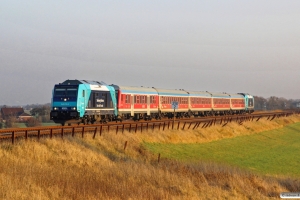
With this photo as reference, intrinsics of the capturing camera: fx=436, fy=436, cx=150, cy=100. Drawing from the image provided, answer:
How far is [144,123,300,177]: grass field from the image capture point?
31023mm

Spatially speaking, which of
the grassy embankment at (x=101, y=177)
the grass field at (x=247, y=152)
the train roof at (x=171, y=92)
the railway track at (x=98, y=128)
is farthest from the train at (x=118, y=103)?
the grassy embankment at (x=101, y=177)

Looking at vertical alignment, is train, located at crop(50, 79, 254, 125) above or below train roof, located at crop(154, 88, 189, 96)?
below

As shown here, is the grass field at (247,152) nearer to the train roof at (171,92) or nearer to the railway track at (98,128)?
the railway track at (98,128)

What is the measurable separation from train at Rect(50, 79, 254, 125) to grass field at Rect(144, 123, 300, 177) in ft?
18.6

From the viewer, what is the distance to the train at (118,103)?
3331cm

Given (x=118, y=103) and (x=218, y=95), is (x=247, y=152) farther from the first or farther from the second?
(x=218, y=95)

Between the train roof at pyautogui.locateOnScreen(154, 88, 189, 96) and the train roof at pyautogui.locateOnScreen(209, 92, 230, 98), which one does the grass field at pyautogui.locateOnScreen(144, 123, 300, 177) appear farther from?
the train roof at pyautogui.locateOnScreen(209, 92, 230, 98)

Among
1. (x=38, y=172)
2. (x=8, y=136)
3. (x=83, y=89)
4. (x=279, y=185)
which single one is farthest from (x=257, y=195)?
(x=83, y=89)

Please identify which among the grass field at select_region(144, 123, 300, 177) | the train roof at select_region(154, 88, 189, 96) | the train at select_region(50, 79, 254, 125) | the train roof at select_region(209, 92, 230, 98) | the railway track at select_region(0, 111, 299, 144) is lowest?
the grass field at select_region(144, 123, 300, 177)

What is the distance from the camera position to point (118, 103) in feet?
135

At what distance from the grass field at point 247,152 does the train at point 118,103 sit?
18.6ft

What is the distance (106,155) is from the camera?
82.0 feet

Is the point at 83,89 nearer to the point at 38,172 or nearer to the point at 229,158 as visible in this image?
the point at 229,158

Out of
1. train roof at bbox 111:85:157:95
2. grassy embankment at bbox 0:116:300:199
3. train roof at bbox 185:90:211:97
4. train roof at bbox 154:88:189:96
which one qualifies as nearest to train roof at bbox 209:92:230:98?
train roof at bbox 185:90:211:97
